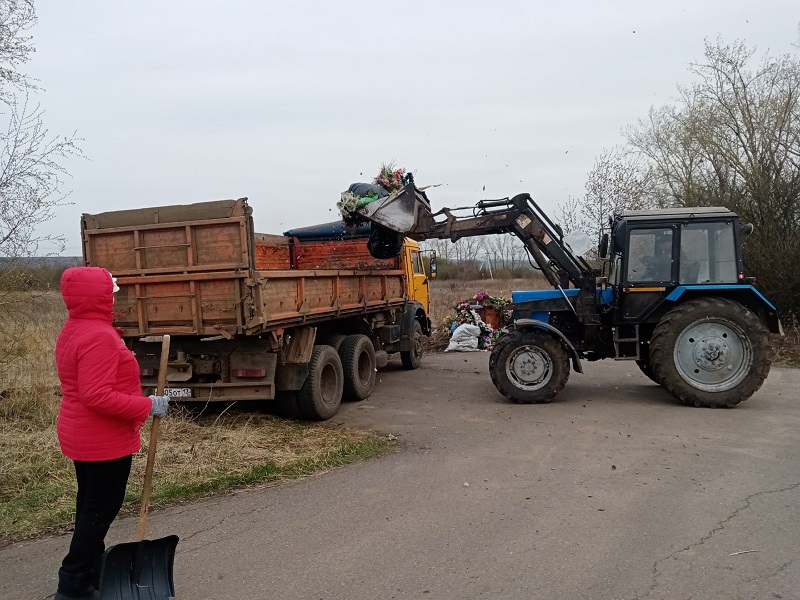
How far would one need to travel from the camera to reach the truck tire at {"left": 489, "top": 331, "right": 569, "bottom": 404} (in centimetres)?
887

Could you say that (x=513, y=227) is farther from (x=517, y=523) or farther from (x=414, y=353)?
(x=517, y=523)

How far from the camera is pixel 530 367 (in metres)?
8.97

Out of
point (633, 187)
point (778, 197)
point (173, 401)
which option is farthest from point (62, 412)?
point (633, 187)

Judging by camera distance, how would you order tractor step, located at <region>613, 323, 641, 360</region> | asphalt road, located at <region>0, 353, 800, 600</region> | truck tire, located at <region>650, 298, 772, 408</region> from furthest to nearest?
1. tractor step, located at <region>613, 323, 641, 360</region>
2. truck tire, located at <region>650, 298, 772, 408</region>
3. asphalt road, located at <region>0, 353, 800, 600</region>

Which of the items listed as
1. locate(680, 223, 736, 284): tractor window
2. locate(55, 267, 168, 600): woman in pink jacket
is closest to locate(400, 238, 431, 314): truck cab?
locate(680, 223, 736, 284): tractor window

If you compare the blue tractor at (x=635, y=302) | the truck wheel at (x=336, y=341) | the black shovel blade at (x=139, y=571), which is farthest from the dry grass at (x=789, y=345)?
the black shovel blade at (x=139, y=571)

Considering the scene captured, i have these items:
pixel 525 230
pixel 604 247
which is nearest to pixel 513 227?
pixel 525 230

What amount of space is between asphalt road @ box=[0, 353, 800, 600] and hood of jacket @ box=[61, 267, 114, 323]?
169 centimetres

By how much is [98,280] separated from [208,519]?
2.30 m

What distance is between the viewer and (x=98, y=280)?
3.38m

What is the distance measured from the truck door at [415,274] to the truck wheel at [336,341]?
340 centimetres

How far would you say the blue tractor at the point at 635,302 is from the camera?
27.6 ft

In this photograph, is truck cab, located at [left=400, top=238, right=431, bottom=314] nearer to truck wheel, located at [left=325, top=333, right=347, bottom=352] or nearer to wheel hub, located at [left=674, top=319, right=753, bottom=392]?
truck wheel, located at [left=325, top=333, right=347, bottom=352]

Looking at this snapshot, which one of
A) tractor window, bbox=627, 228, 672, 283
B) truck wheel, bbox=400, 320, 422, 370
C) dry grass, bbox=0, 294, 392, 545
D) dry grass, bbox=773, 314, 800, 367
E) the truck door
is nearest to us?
dry grass, bbox=0, 294, 392, 545
